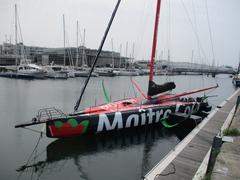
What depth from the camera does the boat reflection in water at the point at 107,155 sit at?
22.3 feet

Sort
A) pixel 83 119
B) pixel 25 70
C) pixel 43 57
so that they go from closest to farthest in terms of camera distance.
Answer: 1. pixel 83 119
2. pixel 25 70
3. pixel 43 57

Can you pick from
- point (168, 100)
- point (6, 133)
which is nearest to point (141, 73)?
point (168, 100)

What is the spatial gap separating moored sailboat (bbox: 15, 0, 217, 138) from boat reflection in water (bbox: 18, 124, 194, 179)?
58 centimetres

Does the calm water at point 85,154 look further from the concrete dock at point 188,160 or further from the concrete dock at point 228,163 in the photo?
the concrete dock at point 228,163

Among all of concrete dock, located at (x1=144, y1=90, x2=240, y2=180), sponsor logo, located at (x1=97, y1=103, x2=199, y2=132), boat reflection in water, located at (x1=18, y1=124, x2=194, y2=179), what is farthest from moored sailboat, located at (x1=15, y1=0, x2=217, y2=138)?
concrete dock, located at (x1=144, y1=90, x2=240, y2=180)

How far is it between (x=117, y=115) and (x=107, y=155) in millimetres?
2082

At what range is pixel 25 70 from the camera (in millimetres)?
41344

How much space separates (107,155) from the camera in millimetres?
8211

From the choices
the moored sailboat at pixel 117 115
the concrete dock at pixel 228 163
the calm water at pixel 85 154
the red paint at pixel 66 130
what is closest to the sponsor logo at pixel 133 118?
the moored sailboat at pixel 117 115

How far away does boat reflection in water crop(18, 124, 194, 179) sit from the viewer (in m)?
6.80

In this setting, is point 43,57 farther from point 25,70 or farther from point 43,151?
point 43,151

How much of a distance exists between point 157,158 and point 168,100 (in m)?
5.56

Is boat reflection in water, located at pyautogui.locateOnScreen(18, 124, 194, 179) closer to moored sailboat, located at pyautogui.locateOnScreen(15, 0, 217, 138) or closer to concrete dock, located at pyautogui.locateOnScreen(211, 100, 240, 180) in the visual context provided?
moored sailboat, located at pyautogui.locateOnScreen(15, 0, 217, 138)

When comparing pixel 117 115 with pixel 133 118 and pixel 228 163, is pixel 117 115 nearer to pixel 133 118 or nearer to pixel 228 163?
pixel 133 118
